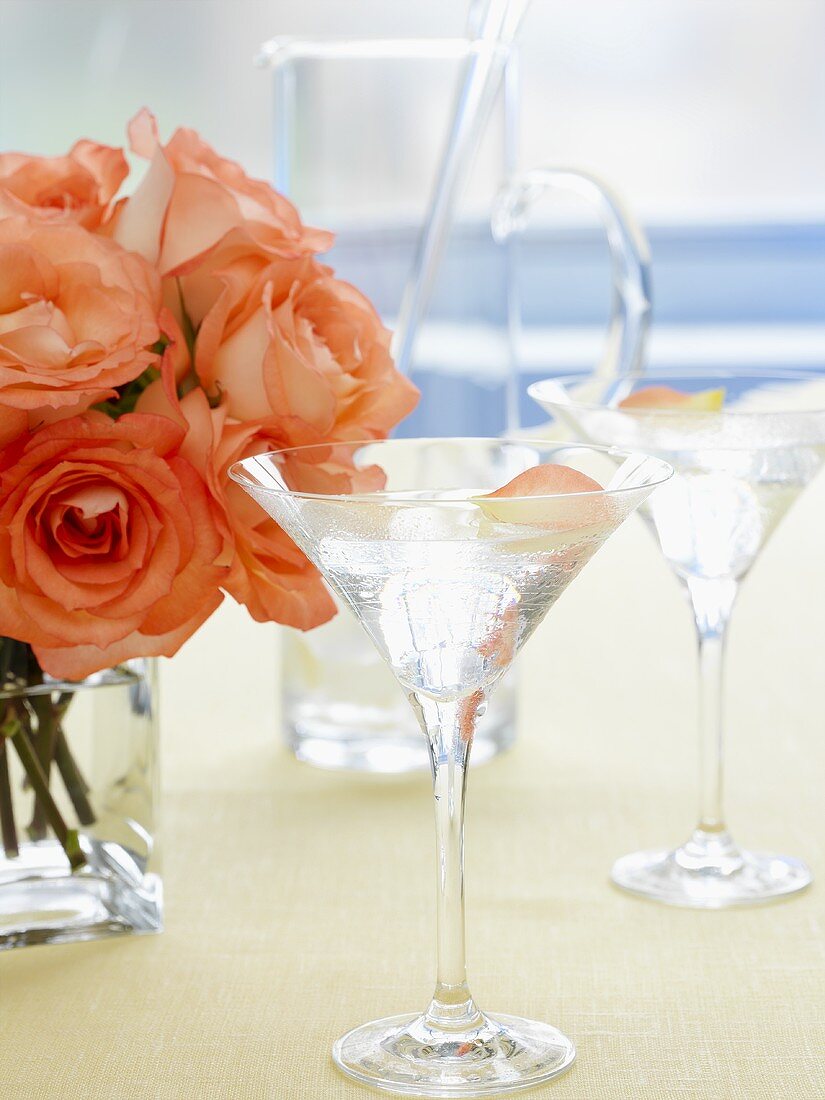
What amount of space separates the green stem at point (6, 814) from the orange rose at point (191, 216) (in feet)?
0.70

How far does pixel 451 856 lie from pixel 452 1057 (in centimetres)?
7

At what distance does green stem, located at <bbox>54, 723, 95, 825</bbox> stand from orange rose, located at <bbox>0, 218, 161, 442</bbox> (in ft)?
Answer: 0.52

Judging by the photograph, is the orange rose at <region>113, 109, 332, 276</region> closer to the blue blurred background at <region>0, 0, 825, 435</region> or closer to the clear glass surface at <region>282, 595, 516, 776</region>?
the clear glass surface at <region>282, 595, 516, 776</region>

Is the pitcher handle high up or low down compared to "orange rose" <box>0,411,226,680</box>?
up

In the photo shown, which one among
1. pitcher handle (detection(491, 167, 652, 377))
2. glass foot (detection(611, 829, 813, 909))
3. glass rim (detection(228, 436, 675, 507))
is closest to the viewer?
glass rim (detection(228, 436, 675, 507))

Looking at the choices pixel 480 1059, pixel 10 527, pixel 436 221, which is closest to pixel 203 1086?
pixel 480 1059

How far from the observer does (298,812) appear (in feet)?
2.79

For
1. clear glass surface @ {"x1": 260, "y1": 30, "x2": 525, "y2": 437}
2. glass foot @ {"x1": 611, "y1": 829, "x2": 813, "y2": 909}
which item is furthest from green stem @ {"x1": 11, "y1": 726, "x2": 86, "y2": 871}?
clear glass surface @ {"x1": 260, "y1": 30, "x2": 525, "y2": 437}

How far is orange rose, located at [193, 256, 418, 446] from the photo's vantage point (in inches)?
24.4

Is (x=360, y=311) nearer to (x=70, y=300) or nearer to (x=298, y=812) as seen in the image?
(x=70, y=300)

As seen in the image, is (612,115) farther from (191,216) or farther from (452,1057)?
(452,1057)

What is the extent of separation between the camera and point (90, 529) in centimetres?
59

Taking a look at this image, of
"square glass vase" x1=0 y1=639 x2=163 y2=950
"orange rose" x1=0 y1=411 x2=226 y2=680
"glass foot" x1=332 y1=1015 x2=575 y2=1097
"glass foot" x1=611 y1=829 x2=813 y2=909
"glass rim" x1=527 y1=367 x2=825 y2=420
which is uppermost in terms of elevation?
"glass rim" x1=527 y1=367 x2=825 y2=420

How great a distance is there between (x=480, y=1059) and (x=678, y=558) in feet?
1.06
